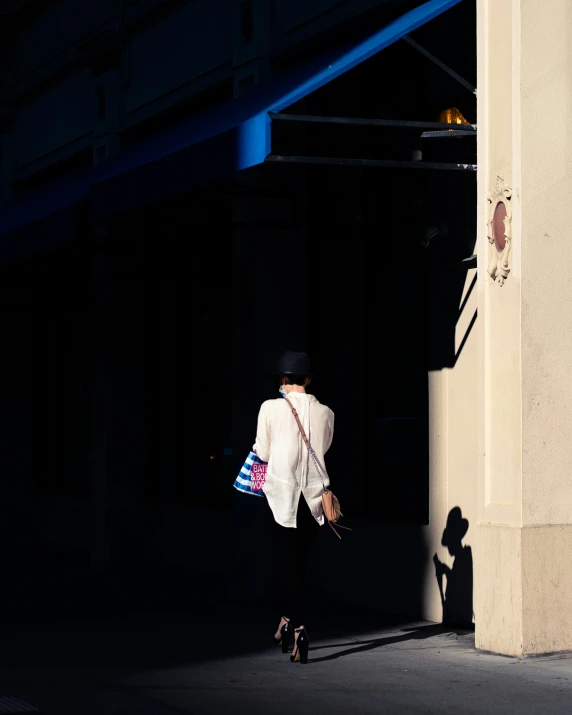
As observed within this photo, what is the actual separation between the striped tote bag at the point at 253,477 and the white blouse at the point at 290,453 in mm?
56

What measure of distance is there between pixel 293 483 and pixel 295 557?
45 centimetres

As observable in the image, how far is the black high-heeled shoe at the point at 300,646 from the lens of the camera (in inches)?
326

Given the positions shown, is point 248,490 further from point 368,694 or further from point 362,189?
point 362,189

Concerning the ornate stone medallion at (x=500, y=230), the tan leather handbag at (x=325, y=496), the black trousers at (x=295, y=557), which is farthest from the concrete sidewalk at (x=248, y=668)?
the ornate stone medallion at (x=500, y=230)

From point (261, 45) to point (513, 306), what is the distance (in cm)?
468

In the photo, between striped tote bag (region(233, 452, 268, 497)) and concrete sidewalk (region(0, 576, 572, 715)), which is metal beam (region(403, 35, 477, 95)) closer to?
striped tote bag (region(233, 452, 268, 497))

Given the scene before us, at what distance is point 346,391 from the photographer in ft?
39.0

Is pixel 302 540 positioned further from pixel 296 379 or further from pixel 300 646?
pixel 296 379

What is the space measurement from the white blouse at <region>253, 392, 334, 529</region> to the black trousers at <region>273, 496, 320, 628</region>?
7 centimetres

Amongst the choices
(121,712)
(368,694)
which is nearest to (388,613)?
(368,694)

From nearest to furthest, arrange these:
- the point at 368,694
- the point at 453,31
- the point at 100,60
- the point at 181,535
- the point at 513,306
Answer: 1. the point at 368,694
2. the point at 513,306
3. the point at 453,31
4. the point at 181,535
5. the point at 100,60

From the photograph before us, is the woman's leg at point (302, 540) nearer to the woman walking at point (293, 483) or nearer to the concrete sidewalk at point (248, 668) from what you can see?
the woman walking at point (293, 483)

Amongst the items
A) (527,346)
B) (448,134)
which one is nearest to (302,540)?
(527,346)

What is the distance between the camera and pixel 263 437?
8578 millimetres
